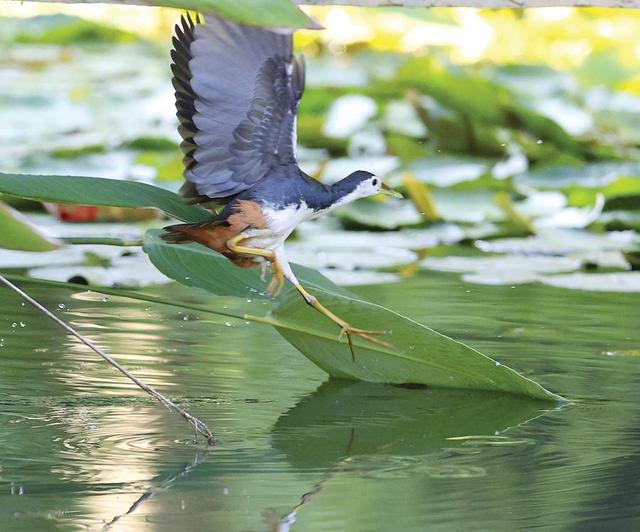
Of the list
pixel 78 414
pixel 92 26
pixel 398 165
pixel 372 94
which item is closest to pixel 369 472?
pixel 78 414

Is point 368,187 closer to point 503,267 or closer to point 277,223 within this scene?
point 277,223

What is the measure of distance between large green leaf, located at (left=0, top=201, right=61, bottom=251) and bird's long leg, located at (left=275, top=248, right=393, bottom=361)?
0.44 metres

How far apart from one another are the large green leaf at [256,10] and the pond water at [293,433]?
1.69 ft

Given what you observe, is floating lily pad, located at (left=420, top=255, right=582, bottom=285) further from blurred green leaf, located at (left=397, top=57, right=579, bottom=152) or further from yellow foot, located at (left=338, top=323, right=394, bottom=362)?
blurred green leaf, located at (left=397, top=57, right=579, bottom=152)

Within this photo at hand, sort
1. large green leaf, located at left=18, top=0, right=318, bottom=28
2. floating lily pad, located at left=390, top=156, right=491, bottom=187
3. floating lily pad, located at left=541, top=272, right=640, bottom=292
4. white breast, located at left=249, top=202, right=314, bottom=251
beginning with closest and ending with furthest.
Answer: large green leaf, located at left=18, top=0, right=318, bottom=28 → white breast, located at left=249, top=202, right=314, bottom=251 → floating lily pad, located at left=541, top=272, right=640, bottom=292 → floating lily pad, located at left=390, top=156, right=491, bottom=187

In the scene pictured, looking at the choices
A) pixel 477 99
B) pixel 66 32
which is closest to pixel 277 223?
pixel 477 99

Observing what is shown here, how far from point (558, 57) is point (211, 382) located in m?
4.63

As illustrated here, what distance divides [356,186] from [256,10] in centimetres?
78

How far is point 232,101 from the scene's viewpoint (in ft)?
6.40

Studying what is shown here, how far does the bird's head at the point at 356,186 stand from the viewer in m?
2.11

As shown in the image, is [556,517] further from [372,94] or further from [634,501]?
[372,94]

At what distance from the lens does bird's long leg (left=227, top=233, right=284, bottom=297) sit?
Answer: 2041 millimetres

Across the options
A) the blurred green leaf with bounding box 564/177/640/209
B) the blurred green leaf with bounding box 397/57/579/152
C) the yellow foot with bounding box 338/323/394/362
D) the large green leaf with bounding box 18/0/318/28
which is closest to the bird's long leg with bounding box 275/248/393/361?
the yellow foot with bounding box 338/323/394/362

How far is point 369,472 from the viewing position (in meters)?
1.80
